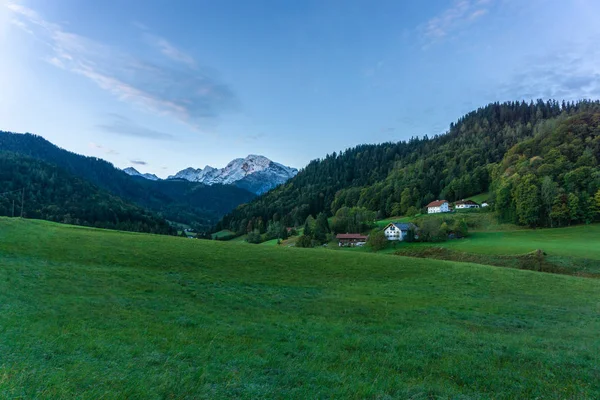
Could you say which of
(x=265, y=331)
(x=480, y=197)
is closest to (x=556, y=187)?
(x=480, y=197)

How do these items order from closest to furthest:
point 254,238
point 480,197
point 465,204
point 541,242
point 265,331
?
point 265,331
point 541,242
point 254,238
point 465,204
point 480,197

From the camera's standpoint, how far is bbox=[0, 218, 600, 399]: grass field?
888 cm

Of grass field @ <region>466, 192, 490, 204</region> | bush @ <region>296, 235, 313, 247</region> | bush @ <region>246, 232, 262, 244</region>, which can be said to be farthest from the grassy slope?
bush @ <region>246, 232, 262, 244</region>

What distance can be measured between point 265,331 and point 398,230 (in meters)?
88.2

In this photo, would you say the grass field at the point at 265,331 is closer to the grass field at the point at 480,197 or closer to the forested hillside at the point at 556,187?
the forested hillside at the point at 556,187

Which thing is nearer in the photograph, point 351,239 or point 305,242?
point 305,242

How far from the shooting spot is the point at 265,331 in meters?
14.9

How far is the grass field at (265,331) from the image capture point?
350 inches

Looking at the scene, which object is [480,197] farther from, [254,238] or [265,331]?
[265,331]

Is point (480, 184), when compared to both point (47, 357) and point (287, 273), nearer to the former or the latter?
point (287, 273)

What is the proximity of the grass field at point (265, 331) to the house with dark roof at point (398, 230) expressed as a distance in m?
60.4

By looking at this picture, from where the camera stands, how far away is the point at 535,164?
115m

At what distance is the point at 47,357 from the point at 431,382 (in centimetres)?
1166

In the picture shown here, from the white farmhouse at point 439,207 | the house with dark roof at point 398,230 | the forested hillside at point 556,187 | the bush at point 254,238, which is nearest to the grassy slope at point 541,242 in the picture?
the forested hillside at point 556,187
